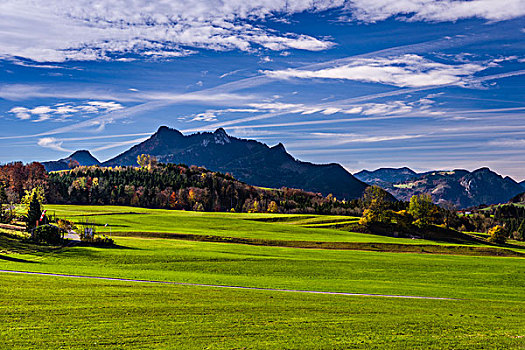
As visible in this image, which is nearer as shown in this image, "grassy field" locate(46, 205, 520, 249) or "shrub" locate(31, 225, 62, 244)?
"shrub" locate(31, 225, 62, 244)

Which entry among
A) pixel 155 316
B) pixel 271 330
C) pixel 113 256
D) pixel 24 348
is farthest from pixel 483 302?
pixel 113 256

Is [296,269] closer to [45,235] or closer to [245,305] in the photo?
[245,305]

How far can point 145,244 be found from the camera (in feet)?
244

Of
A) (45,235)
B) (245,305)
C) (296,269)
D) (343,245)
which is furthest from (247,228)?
(245,305)

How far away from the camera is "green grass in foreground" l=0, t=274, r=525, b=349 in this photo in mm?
21828

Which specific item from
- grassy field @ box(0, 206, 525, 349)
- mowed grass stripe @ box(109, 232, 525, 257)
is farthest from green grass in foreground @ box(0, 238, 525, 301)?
mowed grass stripe @ box(109, 232, 525, 257)

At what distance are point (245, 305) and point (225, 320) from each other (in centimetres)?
493

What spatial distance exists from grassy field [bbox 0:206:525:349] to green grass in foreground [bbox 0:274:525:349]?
8cm

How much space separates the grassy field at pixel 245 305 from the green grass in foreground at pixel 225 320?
81 millimetres

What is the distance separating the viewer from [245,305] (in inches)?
1224

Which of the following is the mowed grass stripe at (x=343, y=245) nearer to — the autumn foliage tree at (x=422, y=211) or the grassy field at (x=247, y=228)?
the grassy field at (x=247, y=228)

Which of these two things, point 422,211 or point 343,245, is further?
point 422,211

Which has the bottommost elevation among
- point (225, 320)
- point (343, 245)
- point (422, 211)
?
point (343, 245)

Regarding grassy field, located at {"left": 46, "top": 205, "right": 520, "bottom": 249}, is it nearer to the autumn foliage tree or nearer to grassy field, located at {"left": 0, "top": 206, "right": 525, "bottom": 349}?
the autumn foliage tree
